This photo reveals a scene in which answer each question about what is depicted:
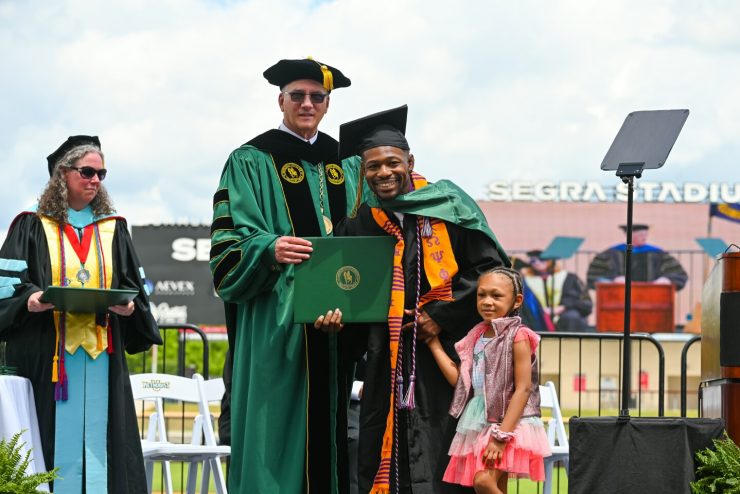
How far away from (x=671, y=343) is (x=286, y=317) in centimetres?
5288

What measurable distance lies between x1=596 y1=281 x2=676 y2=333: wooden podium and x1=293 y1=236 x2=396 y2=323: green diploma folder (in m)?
55.2

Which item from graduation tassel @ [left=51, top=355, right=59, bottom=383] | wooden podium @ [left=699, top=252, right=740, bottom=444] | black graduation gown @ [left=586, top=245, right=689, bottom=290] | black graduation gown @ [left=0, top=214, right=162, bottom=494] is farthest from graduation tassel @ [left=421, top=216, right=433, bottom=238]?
black graduation gown @ [left=586, top=245, right=689, bottom=290]

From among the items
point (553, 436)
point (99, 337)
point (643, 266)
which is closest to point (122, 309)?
point (99, 337)

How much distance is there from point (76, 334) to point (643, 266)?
189 feet

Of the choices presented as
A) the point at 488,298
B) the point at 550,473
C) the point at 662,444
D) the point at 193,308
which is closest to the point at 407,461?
the point at 488,298

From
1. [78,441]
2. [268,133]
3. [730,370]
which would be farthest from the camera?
[78,441]

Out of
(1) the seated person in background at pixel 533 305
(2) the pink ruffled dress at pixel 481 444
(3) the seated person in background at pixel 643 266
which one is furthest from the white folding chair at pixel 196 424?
(3) the seated person in background at pixel 643 266

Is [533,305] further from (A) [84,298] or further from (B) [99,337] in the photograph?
(A) [84,298]

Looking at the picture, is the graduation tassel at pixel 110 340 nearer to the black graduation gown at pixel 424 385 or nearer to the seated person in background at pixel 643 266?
the black graduation gown at pixel 424 385

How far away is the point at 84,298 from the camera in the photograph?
6.39 metres

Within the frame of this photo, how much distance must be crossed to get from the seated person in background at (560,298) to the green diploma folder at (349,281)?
57.1 m

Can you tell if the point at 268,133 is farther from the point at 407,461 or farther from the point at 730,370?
the point at 730,370

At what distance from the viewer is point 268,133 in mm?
6004

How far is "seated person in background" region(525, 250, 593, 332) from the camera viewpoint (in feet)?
204
